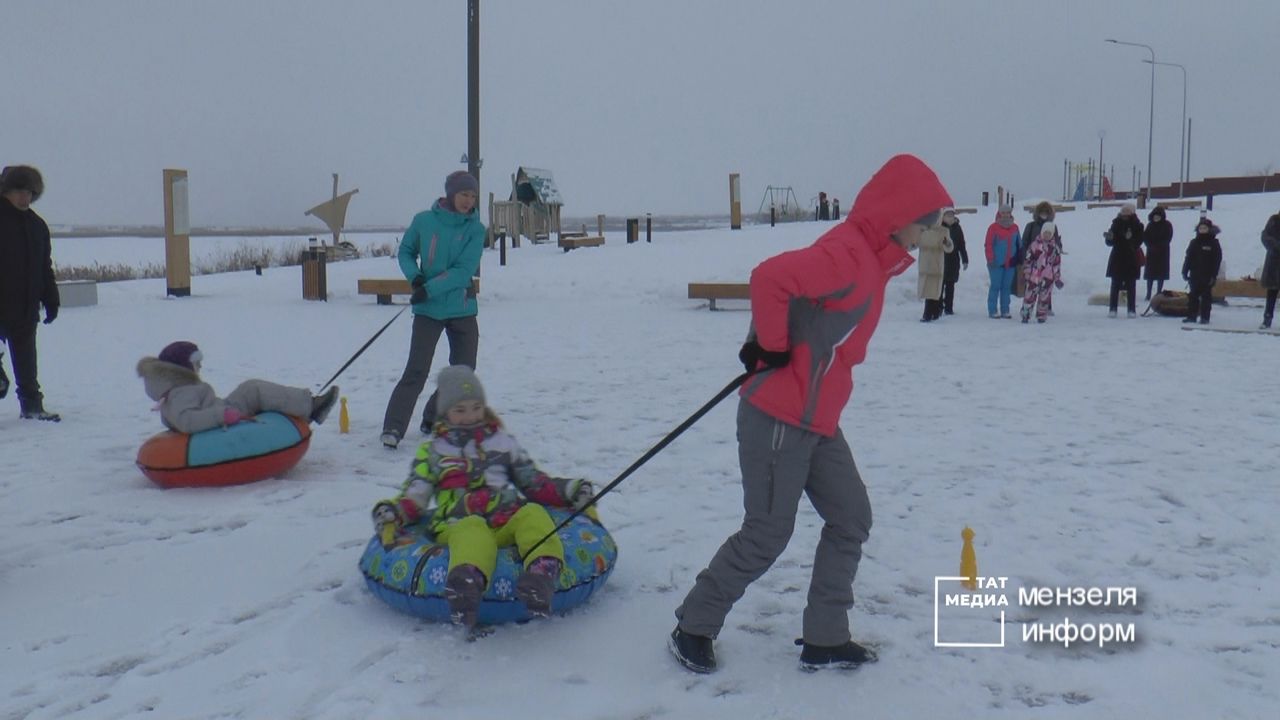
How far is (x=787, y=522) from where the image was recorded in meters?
3.77

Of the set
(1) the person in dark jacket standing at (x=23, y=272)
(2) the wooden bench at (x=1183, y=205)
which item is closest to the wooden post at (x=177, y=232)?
(1) the person in dark jacket standing at (x=23, y=272)

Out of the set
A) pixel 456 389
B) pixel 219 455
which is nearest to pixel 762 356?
pixel 456 389

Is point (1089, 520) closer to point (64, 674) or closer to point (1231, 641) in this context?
point (1231, 641)

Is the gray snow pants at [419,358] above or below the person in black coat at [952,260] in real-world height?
below

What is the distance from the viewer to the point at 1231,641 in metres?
4.07

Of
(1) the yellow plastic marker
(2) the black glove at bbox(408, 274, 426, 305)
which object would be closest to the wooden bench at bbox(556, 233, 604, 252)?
(2) the black glove at bbox(408, 274, 426, 305)

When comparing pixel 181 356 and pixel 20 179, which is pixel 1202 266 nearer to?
pixel 181 356

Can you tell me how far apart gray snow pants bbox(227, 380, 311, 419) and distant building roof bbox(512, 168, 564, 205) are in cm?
2791

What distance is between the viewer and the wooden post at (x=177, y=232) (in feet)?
→ 61.8

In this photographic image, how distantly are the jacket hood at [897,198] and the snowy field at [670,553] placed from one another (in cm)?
163

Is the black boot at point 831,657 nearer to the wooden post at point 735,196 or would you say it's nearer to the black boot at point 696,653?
the black boot at point 696,653

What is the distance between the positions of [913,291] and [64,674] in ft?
57.7

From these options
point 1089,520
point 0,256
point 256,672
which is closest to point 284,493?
point 256,672

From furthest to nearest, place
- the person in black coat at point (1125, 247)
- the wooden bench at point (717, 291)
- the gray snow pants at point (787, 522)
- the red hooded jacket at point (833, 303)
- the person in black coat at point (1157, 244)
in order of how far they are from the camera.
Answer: the wooden bench at point (717, 291) < the person in black coat at point (1157, 244) < the person in black coat at point (1125, 247) < the gray snow pants at point (787, 522) < the red hooded jacket at point (833, 303)
